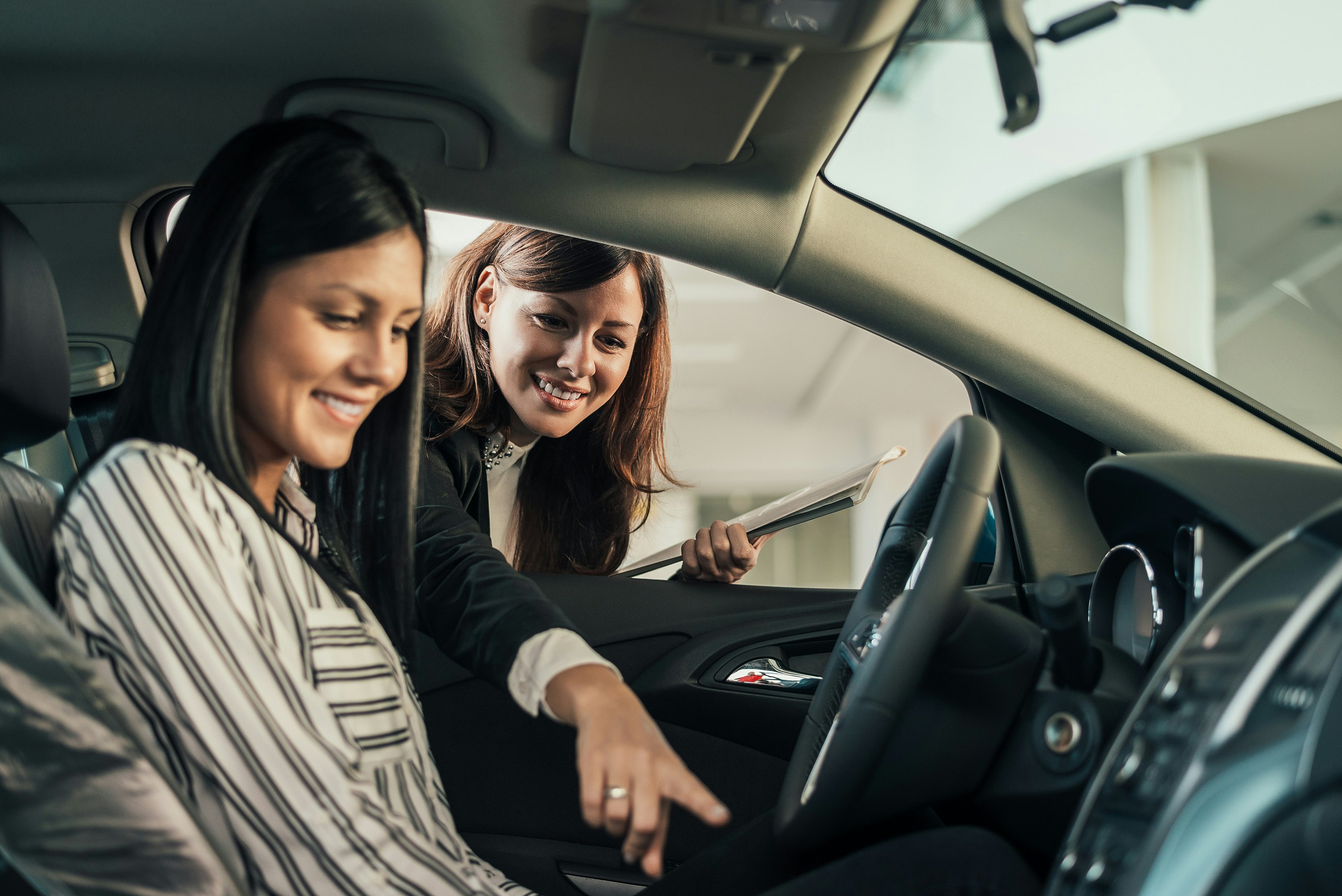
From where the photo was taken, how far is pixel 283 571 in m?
0.77

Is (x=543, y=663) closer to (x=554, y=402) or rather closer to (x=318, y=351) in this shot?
(x=318, y=351)

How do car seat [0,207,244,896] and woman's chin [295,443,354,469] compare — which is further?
woman's chin [295,443,354,469]

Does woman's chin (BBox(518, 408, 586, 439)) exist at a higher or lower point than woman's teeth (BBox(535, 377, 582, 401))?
lower

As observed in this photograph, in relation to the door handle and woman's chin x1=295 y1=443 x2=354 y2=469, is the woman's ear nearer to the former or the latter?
the door handle

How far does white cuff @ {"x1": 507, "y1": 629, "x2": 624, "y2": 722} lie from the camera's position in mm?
897

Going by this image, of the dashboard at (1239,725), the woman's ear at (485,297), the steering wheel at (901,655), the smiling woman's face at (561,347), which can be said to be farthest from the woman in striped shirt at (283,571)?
the woman's ear at (485,297)

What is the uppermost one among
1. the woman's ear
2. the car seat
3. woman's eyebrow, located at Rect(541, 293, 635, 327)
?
the woman's ear

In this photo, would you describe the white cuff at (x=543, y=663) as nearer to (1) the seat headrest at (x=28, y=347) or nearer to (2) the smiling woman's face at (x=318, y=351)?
(2) the smiling woman's face at (x=318, y=351)

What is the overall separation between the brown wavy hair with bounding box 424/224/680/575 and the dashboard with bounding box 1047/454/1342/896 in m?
1.08

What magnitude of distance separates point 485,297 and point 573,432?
12.1 inches

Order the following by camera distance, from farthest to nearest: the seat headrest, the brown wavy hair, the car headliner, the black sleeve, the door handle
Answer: the brown wavy hair → the door handle → the car headliner → the black sleeve → the seat headrest

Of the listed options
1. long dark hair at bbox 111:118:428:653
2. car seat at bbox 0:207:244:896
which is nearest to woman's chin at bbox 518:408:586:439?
long dark hair at bbox 111:118:428:653

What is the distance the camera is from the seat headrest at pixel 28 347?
0.88 metres

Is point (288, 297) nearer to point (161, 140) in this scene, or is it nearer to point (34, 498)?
point (34, 498)
